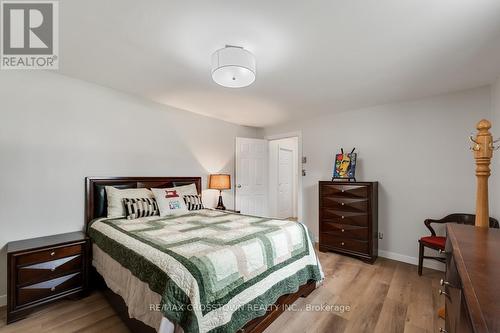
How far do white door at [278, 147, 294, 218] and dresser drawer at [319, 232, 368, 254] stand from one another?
2.42 m

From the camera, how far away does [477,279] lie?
2.24 feet

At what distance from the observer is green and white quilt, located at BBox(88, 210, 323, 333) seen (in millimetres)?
1285

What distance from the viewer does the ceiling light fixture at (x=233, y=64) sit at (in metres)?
1.77

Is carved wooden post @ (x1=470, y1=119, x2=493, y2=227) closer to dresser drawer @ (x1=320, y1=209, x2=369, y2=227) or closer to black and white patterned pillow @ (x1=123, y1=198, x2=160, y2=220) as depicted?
dresser drawer @ (x1=320, y1=209, x2=369, y2=227)

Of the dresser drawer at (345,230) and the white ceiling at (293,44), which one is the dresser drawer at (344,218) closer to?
the dresser drawer at (345,230)

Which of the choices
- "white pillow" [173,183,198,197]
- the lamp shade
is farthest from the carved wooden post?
the lamp shade

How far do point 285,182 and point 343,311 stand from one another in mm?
4352

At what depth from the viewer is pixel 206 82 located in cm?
262

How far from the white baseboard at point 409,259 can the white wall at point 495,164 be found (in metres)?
0.93

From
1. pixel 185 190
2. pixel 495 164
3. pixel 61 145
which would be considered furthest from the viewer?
pixel 185 190

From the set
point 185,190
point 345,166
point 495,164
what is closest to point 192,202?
point 185,190

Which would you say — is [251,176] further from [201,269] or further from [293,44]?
[201,269]

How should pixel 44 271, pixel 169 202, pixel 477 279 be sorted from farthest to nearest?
pixel 169 202
pixel 44 271
pixel 477 279

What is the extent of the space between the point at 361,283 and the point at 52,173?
12.1ft
